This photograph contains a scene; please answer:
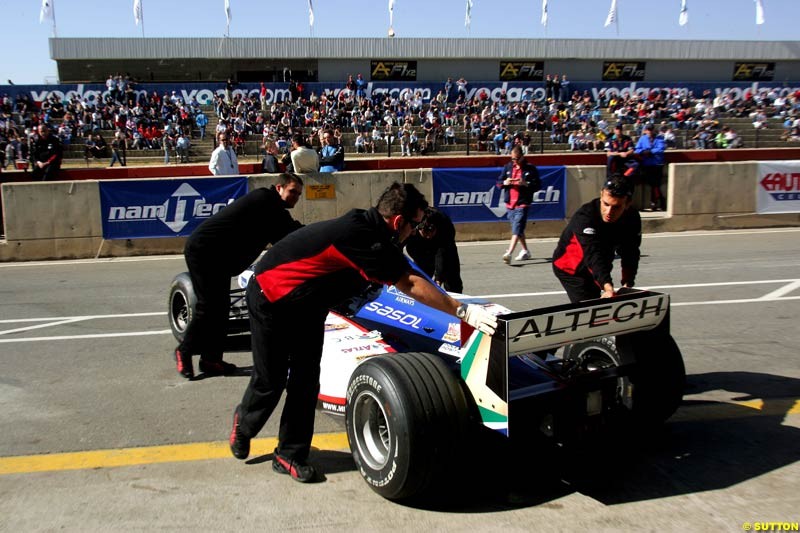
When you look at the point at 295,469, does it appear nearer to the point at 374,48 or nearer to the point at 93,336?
the point at 93,336

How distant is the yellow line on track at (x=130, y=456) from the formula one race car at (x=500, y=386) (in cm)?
52

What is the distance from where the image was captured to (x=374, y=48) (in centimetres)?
4378

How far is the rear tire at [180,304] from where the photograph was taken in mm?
6534

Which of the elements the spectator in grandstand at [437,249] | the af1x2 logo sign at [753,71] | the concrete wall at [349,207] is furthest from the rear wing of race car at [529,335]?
the af1x2 logo sign at [753,71]

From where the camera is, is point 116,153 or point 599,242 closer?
point 599,242

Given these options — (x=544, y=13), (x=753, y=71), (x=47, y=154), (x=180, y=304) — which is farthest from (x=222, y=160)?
(x=753, y=71)

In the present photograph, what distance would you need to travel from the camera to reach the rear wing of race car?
3.56 m

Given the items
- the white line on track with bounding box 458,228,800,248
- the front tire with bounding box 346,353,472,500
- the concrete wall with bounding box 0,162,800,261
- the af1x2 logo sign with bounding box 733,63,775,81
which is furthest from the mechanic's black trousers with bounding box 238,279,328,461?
the af1x2 logo sign with bounding box 733,63,775,81

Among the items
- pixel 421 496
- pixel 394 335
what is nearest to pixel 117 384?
pixel 394 335

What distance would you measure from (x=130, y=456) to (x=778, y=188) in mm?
14208

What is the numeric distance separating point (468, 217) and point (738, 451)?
9.54 meters

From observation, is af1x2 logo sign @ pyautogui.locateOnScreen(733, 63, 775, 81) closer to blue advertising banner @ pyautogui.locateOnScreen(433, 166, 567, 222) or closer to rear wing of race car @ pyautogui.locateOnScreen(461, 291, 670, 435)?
blue advertising banner @ pyautogui.locateOnScreen(433, 166, 567, 222)

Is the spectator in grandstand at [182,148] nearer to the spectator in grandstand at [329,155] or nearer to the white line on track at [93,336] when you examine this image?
the spectator in grandstand at [329,155]

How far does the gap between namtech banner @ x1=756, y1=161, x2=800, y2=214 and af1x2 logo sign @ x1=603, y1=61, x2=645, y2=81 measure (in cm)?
3388
